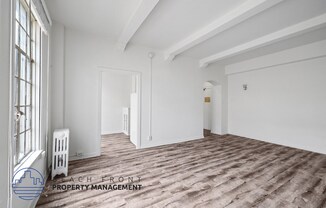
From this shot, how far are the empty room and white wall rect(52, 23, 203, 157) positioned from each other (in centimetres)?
3

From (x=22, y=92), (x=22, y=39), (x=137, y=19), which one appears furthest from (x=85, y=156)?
(x=137, y=19)

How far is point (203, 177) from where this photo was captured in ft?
8.11

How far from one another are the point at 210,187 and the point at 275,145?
141 inches

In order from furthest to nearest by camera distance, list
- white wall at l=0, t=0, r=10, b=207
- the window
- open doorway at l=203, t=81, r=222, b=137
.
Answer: open doorway at l=203, t=81, r=222, b=137, the window, white wall at l=0, t=0, r=10, b=207

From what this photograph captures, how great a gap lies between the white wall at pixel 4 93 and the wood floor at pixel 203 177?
1.04 meters

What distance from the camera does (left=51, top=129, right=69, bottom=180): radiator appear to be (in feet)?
7.84

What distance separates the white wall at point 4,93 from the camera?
0.98 metres

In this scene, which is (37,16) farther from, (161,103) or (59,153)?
(161,103)

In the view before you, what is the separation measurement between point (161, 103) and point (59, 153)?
8.90 ft

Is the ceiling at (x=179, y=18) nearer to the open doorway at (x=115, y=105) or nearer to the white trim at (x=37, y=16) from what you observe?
the white trim at (x=37, y=16)

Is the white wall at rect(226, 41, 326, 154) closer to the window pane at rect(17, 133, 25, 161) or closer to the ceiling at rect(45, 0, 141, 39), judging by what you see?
the ceiling at rect(45, 0, 141, 39)

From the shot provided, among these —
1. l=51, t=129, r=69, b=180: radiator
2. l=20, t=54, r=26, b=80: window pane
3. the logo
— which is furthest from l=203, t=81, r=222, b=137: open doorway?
l=20, t=54, r=26, b=80: window pane

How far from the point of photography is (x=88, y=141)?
329cm

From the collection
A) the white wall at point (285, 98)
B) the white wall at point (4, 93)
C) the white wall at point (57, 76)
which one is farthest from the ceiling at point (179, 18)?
the white wall at point (4, 93)
